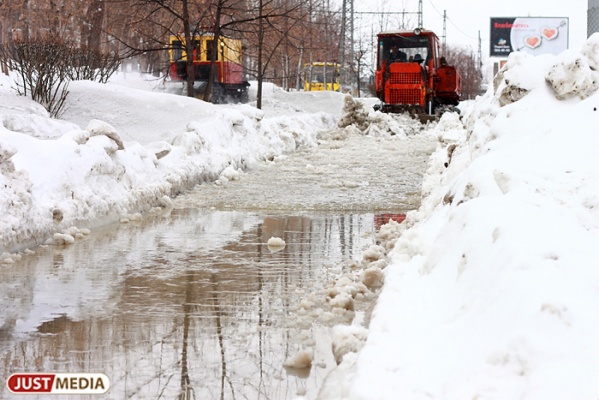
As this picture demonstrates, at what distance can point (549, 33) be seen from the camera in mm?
63031

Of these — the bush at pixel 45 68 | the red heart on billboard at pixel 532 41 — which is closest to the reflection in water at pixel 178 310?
the bush at pixel 45 68

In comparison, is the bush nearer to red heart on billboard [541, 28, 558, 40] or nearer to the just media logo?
the just media logo

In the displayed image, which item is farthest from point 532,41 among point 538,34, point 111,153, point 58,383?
point 58,383

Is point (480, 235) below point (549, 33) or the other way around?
below

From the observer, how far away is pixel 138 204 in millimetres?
10484

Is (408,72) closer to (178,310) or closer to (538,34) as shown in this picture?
(178,310)

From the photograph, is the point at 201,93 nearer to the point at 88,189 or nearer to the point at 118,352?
the point at 88,189

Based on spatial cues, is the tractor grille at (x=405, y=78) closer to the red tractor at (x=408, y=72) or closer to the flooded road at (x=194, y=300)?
the red tractor at (x=408, y=72)

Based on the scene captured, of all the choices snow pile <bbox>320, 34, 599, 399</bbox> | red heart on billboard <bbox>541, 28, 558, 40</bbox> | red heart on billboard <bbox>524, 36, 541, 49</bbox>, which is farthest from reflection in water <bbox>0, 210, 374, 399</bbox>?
red heart on billboard <bbox>541, 28, 558, 40</bbox>

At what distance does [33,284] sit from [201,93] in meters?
23.5

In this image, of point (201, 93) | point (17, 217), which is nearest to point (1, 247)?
point (17, 217)

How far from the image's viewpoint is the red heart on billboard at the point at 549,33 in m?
62.8

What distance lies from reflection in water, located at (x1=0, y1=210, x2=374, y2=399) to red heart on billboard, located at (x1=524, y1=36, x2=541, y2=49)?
56.6 meters

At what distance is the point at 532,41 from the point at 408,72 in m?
39.7
